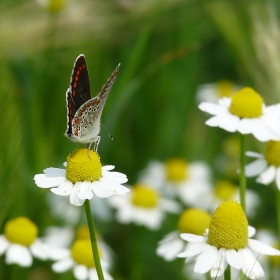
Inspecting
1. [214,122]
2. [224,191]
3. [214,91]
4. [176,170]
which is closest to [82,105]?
[214,122]

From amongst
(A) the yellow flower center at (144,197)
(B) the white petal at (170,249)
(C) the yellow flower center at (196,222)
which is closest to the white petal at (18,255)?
(B) the white petal at (170,249)

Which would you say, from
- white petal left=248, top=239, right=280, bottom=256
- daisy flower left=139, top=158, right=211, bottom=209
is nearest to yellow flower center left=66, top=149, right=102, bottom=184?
white petal left=248, top=239, right=280, bottom=256

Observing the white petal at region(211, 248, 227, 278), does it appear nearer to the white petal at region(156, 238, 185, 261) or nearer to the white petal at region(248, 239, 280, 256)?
the white petal at region(248, 239, 280, 256)

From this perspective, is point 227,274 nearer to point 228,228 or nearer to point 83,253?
point 228,228

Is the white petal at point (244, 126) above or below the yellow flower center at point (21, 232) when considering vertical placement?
above

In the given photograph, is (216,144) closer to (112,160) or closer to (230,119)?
(112,160)

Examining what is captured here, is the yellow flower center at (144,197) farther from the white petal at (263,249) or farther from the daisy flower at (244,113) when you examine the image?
the white petal at (263,249)
